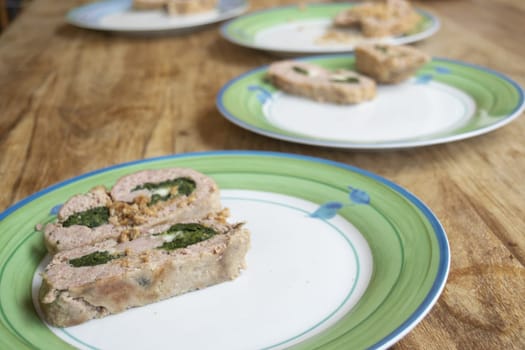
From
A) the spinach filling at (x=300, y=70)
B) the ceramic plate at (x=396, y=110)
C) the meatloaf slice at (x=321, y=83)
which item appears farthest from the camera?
the spinach filling at (x=300, y=70)

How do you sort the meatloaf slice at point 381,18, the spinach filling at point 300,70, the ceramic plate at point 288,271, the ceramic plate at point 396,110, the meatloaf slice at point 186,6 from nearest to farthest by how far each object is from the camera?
the ceramic plate at point 288,271, the ceramic plate at point 396,110, the spinach filling at point 300,70, the meatloaf slice at point 381,18, the meatloaf slice at point 186,6

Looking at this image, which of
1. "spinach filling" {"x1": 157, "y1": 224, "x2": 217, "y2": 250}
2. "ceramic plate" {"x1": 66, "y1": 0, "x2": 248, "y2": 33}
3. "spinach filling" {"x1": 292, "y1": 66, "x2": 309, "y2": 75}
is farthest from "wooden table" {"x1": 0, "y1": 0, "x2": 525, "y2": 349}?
"spinach filling" {"x1": 157, "y1": 224, "x2": 217, "y2": 250}

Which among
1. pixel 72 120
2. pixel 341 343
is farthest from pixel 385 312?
pixel 72 120

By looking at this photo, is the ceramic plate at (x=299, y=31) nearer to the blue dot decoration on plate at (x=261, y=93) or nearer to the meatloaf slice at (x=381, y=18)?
the meatloaf slice at (x=381, y=18)

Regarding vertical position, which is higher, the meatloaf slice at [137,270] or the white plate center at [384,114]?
the meatloaf slice at [137,270]

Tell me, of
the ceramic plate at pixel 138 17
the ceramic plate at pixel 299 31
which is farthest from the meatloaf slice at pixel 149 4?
the ceramic plate at pixel 299 31

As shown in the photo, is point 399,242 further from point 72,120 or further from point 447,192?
point 72,120

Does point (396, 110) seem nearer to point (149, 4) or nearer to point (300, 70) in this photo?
point (300, 70)
